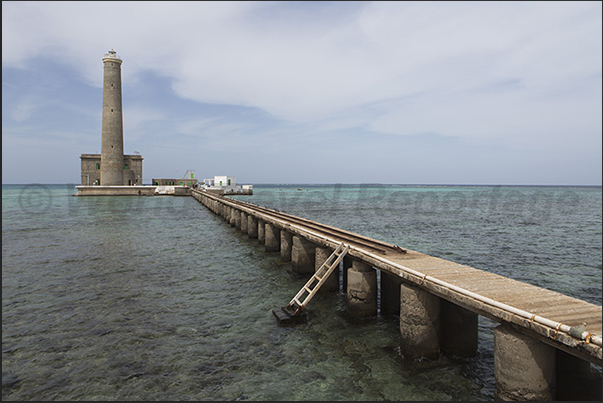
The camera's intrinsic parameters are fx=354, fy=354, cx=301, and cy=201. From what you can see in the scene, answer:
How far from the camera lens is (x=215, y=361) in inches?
282

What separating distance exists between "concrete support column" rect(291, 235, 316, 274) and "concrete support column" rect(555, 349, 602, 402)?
8.78 meters

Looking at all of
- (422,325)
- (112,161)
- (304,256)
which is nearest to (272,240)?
(304,256)

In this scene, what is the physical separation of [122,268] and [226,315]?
7.54 meters

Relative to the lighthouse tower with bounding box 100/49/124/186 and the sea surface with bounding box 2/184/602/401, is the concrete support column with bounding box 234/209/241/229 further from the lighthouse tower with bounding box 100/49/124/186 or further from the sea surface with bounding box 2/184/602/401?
the lighthouse tower with bounding box 100/49/124/186

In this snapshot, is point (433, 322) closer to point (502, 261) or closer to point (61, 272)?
point (502, 261)

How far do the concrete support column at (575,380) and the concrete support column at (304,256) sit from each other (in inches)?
346

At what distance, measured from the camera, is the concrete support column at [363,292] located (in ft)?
29.8

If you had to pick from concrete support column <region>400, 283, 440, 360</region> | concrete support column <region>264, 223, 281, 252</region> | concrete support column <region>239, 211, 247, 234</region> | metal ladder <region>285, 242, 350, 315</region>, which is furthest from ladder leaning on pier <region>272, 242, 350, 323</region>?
concrete support column <region>239, 211, 247, 234</region>

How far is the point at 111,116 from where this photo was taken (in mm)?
A: 63562

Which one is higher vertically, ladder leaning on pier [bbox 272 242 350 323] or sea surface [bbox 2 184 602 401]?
ladder leaning on pier [bbox 272 242 350 323]

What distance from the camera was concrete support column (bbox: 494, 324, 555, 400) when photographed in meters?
4.95

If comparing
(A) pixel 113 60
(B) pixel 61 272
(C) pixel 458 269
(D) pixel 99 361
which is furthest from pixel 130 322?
(A) pixel 113 60

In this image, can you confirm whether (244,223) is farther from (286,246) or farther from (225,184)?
(225,184)

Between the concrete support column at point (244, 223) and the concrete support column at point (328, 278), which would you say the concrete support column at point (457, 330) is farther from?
the concrete support column at point (244, 223)
